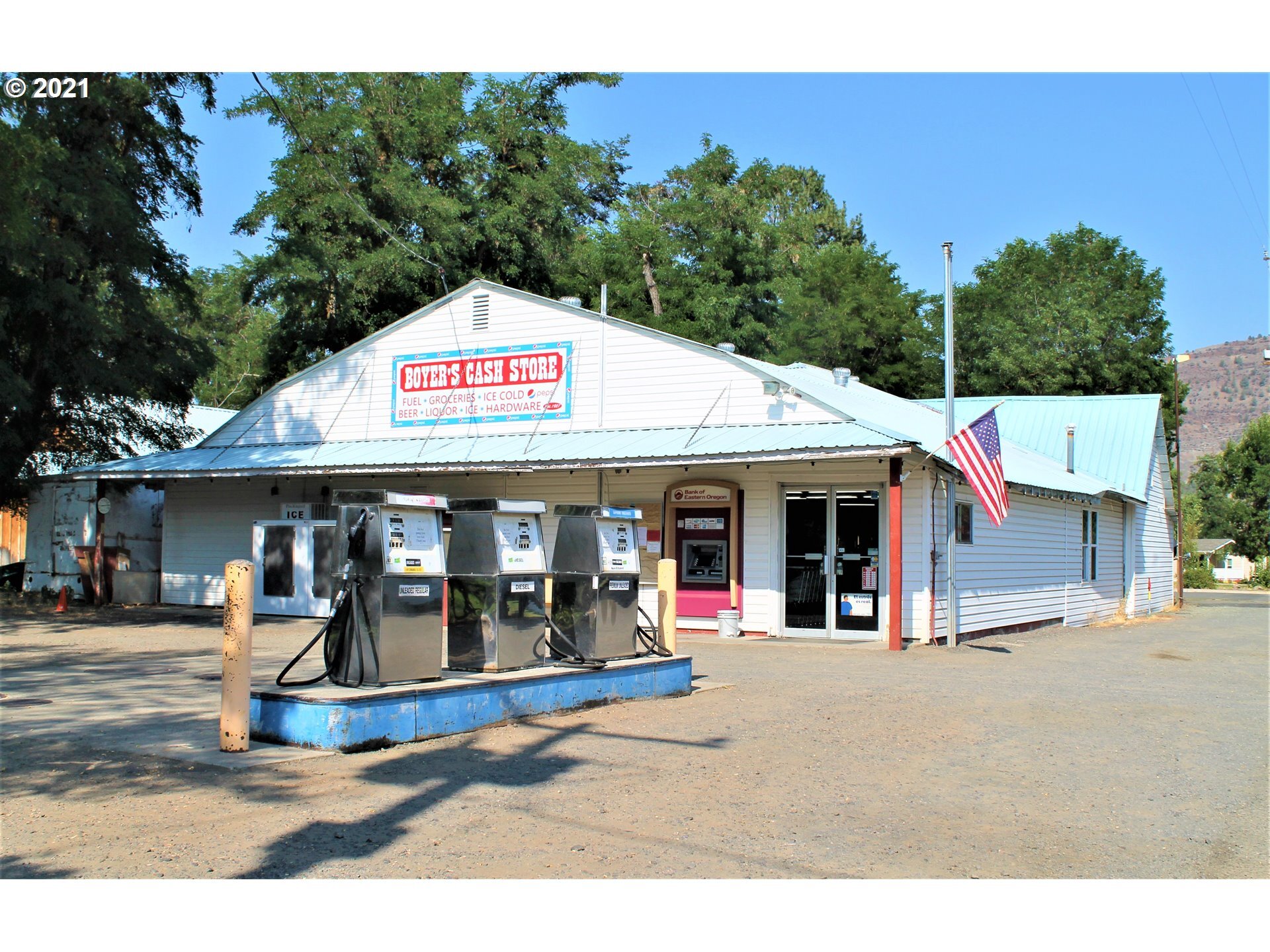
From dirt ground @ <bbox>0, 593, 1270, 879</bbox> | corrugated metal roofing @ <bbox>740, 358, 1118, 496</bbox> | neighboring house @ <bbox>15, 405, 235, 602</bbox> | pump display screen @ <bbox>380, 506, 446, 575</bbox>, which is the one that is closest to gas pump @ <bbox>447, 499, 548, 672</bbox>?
pump display screen @ <bbox>380, 506, 446, 575</bbox>

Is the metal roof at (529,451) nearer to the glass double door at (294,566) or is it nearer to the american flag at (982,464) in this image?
the american flag at (982,464)

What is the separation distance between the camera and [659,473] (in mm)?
18953

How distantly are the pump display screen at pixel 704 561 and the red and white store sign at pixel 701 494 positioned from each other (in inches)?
28.3

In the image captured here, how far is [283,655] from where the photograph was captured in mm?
14180

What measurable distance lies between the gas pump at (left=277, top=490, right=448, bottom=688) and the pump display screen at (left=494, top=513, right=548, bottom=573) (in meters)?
1.00

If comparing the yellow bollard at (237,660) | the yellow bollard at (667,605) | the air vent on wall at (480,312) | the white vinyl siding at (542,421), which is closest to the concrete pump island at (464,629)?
the yellow bollard at (667,605)

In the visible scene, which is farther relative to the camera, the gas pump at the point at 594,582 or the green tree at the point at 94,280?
the green tree at the point at 94,280

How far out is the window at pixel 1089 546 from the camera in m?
24.7

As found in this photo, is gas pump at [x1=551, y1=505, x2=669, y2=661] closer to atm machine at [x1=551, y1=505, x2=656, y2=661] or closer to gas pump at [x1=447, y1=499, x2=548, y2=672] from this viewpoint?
atm machine at [x1=551, y1=505, x2=656, y2=661]

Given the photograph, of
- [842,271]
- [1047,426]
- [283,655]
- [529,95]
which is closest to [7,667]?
[283,655]

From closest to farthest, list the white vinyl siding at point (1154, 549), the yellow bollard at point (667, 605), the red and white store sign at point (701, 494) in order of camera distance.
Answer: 1. the yellow bollard at point (667, 605)
2. the red and white store sign at point (701, 494)
3. the white vinyl siding at point (1154, 549)

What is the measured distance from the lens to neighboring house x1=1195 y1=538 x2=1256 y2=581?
8088 centimetres

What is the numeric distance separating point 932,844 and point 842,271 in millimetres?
45016

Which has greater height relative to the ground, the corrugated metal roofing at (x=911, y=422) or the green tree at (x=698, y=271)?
the green tree at (x=698, y=271)
